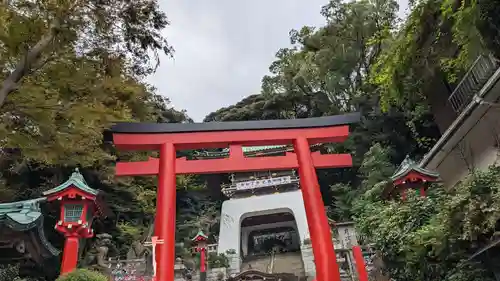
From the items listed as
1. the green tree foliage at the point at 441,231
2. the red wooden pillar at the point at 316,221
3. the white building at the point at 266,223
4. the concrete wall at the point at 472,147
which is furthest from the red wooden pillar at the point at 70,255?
the concrete wall at the point at 472,147

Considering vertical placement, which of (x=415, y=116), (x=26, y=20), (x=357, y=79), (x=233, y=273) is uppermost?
(x=357, y=79)

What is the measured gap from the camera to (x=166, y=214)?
7.56 metres

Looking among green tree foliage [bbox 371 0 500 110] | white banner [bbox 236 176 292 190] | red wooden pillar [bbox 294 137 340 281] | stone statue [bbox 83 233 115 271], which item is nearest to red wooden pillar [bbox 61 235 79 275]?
stone statue [bbox 83 233 115 271]

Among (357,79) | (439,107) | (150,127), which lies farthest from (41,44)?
(357,79)

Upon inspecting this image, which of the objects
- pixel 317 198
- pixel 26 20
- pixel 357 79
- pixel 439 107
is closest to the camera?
pixel 26 20

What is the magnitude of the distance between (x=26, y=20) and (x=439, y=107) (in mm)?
10411

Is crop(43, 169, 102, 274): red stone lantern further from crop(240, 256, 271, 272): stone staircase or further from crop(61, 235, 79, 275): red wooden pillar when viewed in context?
crop(240, 256, 271, 272): stone staircase

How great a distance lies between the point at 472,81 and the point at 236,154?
581cm

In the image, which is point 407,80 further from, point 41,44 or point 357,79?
point 357,79

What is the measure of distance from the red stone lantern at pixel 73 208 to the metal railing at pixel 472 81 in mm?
9128

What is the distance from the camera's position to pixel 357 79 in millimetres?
23328

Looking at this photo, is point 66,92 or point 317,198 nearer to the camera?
point 66,92

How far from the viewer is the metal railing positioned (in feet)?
26.6

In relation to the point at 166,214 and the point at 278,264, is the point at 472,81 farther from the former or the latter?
the point at 278,264
